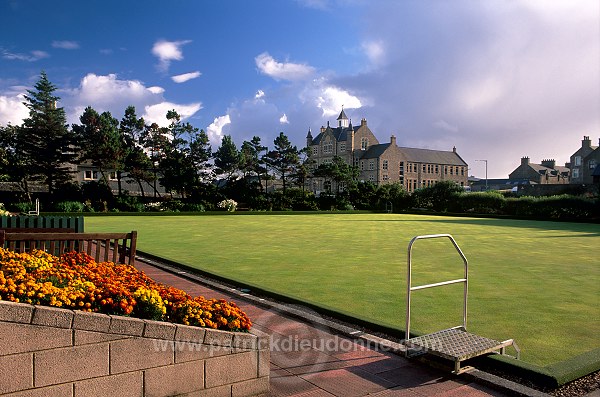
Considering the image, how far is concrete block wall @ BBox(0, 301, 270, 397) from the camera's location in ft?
9.86

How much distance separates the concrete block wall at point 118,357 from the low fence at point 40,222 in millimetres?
6136

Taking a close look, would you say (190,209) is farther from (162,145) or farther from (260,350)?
(260,350)

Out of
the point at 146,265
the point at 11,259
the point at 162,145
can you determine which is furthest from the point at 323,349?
the point at 162,145

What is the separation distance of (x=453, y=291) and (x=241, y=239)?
423 inches

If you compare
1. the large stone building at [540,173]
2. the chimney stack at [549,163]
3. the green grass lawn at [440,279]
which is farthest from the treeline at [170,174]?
the chimney stack at [549,163]

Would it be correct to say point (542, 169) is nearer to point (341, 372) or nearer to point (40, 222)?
point (40, 222)

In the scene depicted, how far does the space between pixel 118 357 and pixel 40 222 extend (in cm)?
684

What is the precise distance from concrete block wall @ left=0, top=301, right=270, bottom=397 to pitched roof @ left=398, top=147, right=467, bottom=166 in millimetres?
95730

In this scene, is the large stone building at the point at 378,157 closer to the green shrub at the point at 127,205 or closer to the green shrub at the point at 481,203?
the green shrub at the point at 481,203

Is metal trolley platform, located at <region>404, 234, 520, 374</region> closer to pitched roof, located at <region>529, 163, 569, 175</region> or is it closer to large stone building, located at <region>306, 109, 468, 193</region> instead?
large stone building, located at <region>306, 109, 468, 193</region>

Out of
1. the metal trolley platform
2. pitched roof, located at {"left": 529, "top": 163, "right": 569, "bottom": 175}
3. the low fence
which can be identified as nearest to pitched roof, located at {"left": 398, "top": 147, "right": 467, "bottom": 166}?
pitched roof, located at {"left": 529, "top": 163, "right": 569, "bottom": 175}

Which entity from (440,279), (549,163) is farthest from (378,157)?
(440,279)

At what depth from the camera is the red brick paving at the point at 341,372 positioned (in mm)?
3906

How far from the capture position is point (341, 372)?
427 cm
